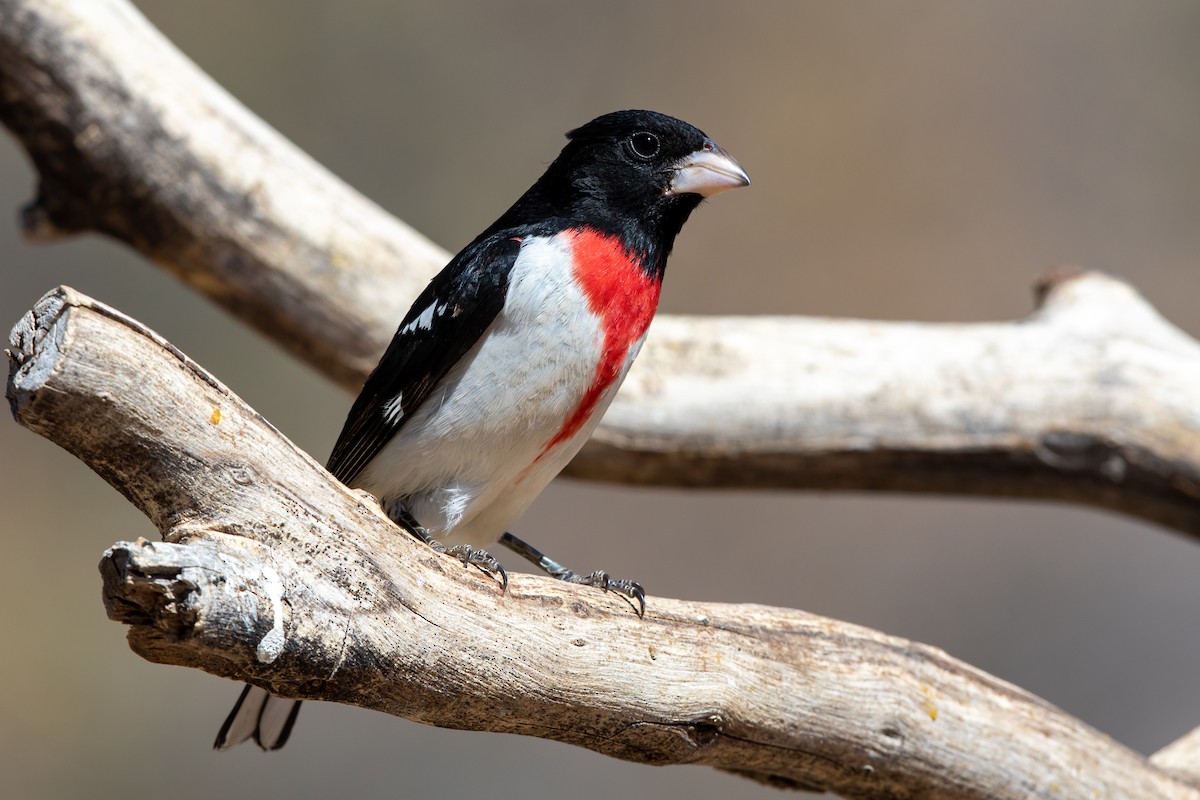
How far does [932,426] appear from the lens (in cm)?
427

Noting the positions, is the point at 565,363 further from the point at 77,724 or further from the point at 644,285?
the point at 77,724

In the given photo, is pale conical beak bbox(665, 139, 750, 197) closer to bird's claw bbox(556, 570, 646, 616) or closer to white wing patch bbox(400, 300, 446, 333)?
white wing patch bbox(400, 300, 446, 333)

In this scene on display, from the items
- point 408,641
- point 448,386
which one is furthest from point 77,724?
point 408,641

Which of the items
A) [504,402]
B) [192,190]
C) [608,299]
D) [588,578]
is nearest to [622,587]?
[588,578]

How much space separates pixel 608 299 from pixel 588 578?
2.38 feet

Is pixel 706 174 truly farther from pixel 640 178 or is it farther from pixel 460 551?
pixel 460 551

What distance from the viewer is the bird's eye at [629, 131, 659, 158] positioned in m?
3.35

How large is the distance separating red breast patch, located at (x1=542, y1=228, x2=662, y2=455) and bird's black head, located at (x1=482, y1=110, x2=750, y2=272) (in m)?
0.12

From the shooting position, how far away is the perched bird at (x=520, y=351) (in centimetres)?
296

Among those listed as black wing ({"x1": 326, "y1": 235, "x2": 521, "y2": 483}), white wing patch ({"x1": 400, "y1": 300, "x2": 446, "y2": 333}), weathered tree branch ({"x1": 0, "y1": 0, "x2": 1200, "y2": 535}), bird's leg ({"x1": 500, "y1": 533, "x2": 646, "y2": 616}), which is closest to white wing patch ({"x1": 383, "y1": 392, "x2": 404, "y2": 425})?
black wing ({"x1": 326, "y1": 235, "x2": 521, "y2": 483})

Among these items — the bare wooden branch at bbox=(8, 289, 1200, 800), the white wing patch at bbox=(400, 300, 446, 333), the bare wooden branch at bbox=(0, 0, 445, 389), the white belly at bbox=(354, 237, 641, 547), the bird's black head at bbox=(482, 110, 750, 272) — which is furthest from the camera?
the bare wooden branch at bbox=(0, 0, 445, 389)

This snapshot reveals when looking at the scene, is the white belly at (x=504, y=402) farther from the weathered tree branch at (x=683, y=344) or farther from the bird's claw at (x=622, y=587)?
the weathered tree branch at (x=683, y=344)

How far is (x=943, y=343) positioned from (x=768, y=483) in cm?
86

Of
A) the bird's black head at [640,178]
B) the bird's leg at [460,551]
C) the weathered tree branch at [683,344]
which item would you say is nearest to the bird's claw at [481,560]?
the bird's leg at [460,551]
